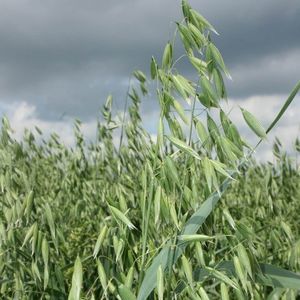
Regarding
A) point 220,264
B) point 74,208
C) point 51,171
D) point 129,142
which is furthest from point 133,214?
point 51,171

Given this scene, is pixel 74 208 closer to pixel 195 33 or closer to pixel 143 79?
pixel 143 79

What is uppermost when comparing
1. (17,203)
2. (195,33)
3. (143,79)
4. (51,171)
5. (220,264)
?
(51,171)

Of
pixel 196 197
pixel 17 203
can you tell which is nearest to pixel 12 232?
pixel 17 203

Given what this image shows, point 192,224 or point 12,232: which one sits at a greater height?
point 12,232

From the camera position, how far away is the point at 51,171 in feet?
14.4

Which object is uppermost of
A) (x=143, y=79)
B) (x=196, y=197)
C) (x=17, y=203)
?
(x=143, y=79)

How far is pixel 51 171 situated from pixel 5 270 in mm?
2456

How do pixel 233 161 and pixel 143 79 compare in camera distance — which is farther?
pixel 143 79

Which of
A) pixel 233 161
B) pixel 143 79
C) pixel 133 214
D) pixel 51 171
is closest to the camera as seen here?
pixel 233 161

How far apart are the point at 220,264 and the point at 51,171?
3142mm

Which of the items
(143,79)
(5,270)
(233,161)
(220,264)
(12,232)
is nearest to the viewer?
(233,161)

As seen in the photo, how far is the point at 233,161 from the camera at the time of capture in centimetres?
128

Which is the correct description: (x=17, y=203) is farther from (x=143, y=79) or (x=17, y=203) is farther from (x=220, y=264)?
(x=220, y=264)

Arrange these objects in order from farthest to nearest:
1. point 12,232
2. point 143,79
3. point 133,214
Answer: point 133,214 < point 143,79 < point 12,232
